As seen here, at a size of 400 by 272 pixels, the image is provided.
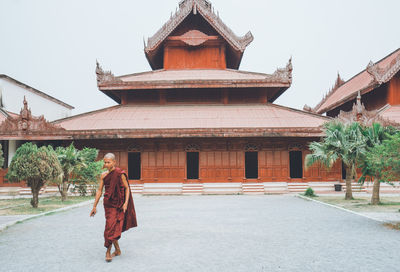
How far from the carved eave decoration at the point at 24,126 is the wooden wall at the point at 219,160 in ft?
13.7

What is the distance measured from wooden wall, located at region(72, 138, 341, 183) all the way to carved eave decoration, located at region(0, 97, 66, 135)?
13.7 feet

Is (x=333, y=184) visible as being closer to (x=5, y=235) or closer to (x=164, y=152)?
(x=164, y=152)

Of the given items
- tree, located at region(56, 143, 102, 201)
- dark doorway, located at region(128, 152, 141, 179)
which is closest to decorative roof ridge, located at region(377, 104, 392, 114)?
dark doorway, located at region(128, 152, 141, 179)

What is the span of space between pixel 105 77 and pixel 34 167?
39.1 ft

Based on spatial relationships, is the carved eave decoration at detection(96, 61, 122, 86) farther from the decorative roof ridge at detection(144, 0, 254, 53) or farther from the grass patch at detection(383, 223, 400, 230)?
the grass patch at detection(383, 223, 400, 230)

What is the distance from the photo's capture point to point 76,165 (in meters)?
16.2

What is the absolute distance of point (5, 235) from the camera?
26.3 feet

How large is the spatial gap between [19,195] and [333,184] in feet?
58.0

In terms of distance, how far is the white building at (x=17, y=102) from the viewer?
2187cm

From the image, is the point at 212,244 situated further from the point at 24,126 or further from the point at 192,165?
the point at 192,165

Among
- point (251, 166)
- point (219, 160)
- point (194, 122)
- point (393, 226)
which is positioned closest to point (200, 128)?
point (194, 122)

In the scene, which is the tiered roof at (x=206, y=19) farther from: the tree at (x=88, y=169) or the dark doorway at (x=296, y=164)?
the tree at (x=88, y=169)

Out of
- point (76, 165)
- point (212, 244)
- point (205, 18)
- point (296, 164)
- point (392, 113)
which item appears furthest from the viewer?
point (205, 18)

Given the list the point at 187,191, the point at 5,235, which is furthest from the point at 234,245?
the point at 187,191
